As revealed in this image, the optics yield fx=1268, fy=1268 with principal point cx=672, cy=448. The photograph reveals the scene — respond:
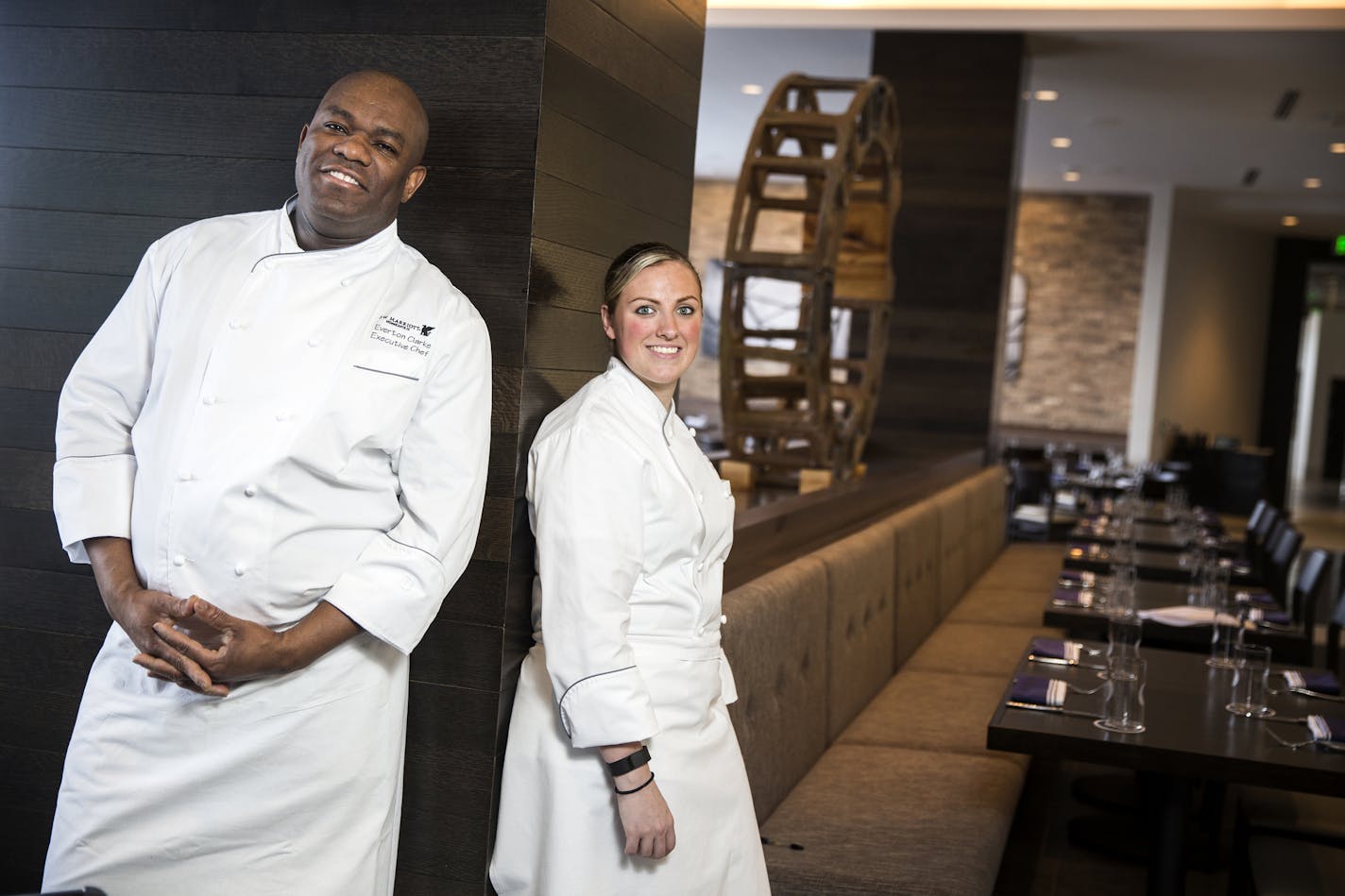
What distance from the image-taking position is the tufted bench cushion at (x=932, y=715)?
3232 mm

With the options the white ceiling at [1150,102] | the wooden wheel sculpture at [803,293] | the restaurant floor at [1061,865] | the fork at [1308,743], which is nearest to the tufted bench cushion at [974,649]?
the restaurant floor at [1061,865]

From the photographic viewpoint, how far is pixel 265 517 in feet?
4.99

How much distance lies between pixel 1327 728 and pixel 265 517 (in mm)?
2150

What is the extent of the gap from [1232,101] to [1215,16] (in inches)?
88.9

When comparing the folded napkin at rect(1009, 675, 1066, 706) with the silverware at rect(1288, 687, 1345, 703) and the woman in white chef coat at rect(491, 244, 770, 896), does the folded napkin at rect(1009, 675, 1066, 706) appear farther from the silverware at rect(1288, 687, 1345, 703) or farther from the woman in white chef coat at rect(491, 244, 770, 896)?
the woman in white chef coat at rect(491, 244, 770, 896)

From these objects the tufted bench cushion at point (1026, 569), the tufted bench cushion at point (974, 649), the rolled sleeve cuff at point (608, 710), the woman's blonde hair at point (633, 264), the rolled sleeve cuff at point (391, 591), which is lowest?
the tufted bench cushion at point (974, 649)

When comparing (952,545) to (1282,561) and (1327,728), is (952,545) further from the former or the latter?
(1327,728)

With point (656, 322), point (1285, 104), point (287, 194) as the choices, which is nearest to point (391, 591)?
point (656, 322)

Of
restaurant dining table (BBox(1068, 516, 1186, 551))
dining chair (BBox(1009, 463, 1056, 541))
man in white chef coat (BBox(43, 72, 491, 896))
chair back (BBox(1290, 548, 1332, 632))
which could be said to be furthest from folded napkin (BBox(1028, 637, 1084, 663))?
dining chair (BBox(1009, 463, 1056, 541))

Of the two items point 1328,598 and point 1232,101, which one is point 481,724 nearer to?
point 1328,598

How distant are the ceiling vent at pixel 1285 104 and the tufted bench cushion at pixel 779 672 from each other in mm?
7426

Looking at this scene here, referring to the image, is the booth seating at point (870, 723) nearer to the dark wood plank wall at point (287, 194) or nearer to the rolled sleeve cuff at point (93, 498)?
the dark wood plank wall at point (287, 194)

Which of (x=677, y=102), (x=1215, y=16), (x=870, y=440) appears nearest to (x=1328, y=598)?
(x=870, y=440)

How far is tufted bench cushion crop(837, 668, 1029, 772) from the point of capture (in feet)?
10.6
